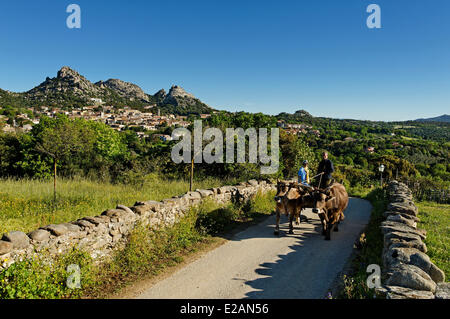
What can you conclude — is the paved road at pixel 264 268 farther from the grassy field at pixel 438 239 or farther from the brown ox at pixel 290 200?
the grassy field at pixel 438 239

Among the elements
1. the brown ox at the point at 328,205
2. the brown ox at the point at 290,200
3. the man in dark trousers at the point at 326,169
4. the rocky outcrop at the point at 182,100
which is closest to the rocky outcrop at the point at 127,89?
the rocky outcrop at the point at 182,100

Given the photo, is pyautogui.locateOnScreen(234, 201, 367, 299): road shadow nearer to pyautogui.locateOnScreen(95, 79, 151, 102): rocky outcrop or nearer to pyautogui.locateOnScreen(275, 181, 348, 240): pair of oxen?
pyautogui.locateOnScreen(275, 181, 348, 240): pair of oxen

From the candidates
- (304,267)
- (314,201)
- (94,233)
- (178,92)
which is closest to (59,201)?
(94,233)

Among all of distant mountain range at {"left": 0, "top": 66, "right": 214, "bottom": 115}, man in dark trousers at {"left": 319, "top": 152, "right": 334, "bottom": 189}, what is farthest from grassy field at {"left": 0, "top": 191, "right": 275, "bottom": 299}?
distant mountain range at {"left": 0, "top": 66, "right": 214, "bottom": 115}

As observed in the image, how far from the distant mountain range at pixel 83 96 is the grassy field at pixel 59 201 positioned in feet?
329

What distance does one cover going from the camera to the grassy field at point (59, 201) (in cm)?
632

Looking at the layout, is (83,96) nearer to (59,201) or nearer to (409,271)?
(59,201)

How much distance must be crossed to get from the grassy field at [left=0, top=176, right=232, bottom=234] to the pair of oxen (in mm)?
4656

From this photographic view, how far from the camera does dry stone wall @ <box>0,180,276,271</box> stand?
4.11 m

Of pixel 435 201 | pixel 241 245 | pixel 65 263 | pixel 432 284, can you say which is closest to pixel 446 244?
pixel 432 284

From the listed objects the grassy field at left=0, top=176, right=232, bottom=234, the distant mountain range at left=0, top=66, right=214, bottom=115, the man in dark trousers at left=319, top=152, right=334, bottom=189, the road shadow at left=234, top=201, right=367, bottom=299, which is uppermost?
the distant mountain range at left=0, top=66, right=214, bottom=115

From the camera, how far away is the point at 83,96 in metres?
118

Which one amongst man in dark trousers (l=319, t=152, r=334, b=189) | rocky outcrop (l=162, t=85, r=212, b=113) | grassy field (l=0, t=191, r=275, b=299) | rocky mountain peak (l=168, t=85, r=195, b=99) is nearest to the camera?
grassy field (l=0, t=191, r=275, b=299)
